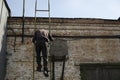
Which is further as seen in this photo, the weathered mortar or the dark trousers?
the weathered mortar

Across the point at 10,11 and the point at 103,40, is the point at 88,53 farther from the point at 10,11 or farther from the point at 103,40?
the point at 10,11

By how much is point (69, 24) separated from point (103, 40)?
1449mm

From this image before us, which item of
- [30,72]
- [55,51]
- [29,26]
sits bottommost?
[30,72]

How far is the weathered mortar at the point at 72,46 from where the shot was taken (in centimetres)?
1109

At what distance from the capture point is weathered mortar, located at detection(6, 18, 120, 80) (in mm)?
11094

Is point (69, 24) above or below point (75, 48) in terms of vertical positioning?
above

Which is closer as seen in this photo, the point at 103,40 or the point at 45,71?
the point at 45,71

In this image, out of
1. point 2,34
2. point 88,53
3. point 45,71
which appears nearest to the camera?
point 45,71

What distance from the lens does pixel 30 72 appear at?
1105 centimetres

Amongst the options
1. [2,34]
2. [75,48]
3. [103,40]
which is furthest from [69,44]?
[2,34]

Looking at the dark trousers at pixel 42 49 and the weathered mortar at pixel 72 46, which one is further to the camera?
the weathered mortar at pixel 72 46

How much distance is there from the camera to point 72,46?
11.5m

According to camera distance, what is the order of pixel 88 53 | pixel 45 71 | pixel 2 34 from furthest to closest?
pixel 88 53
pixel 2 34
pixel 45 71

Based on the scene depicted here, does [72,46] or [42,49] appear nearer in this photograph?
[42,49]
